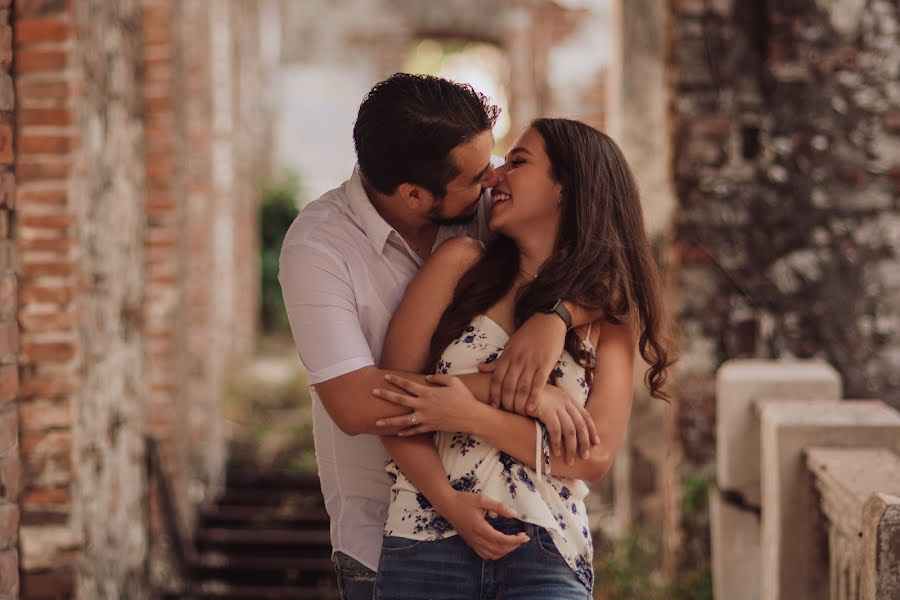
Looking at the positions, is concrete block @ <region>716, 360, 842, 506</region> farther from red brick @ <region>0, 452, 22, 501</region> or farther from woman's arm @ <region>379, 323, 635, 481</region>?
red brick @ <region>0, 452, 22, 501</region>

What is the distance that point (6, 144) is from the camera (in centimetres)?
240

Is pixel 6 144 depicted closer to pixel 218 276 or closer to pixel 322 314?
pixel 322 314

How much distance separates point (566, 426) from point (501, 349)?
220mm

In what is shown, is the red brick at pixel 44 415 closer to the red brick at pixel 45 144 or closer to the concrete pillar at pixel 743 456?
the red brick at pixel 45 144

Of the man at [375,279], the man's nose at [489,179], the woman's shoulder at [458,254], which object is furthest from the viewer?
the man's nose at [489,179]

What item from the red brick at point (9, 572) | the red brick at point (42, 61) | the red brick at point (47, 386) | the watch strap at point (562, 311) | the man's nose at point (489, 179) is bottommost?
the red brick at point (9, 572)

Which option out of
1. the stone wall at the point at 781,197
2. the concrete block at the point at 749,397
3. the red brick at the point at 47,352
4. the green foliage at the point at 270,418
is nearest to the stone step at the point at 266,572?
the green foliage at the point at 270,418

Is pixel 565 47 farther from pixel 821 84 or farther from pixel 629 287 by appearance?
pixel 629 287

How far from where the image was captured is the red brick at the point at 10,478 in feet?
7.50

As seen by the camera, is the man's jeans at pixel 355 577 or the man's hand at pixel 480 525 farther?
the man's jeans at pixel 355 577

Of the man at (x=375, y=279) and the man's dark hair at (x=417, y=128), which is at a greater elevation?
the man's dark hair at (x=417, y=128)

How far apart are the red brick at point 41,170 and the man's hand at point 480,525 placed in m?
2.22

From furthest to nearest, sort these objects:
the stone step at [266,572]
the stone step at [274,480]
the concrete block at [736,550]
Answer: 1. the stone step at [274,480]
2. the stone step at [266,572]
3. the concrete block at [736,550]

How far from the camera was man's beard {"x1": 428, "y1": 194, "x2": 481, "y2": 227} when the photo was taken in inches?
87.1
